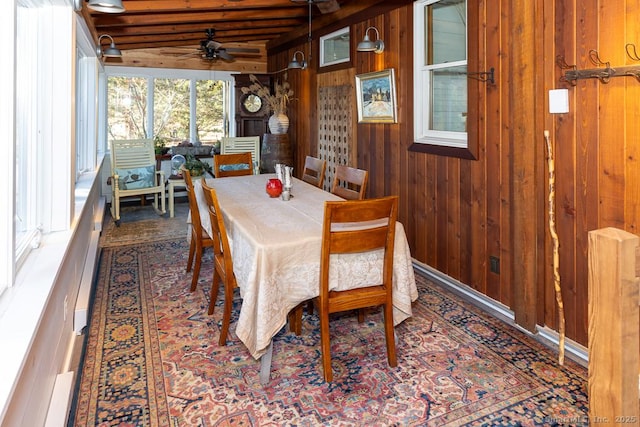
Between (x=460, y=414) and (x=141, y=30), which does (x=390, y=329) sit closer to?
(x=460, y=414)

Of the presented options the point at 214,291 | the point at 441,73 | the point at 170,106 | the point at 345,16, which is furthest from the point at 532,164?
the point at 170,106

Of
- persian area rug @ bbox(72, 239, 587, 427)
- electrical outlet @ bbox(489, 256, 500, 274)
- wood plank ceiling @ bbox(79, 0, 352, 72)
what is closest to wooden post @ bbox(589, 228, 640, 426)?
persian area rug @ bbox(72, 239, 587, 427)

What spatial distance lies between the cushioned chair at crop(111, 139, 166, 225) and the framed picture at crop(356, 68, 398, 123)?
10.5 ft

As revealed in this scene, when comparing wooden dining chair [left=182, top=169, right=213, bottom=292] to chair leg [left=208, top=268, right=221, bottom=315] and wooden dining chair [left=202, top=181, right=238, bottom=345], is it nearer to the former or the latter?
chair leg [left=208, top=268, right=221, bottom=315]

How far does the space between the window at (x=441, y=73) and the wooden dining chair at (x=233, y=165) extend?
1858 millimetres

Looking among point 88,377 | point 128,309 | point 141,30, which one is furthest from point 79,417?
point 141,30

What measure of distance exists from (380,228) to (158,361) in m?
1.47

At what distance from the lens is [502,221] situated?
3.04 meters

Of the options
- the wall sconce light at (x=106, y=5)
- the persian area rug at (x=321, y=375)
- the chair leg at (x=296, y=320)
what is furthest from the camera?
the wall sconce light at (x=106, y=5)

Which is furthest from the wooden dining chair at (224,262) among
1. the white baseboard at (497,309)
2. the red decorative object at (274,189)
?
the white baseboard at (497,309)

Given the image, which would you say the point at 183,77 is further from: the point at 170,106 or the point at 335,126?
the point at 335,126

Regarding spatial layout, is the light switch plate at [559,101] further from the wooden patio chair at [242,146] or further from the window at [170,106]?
the window at [170,106]

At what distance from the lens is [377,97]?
4480mm

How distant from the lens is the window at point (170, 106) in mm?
7125
